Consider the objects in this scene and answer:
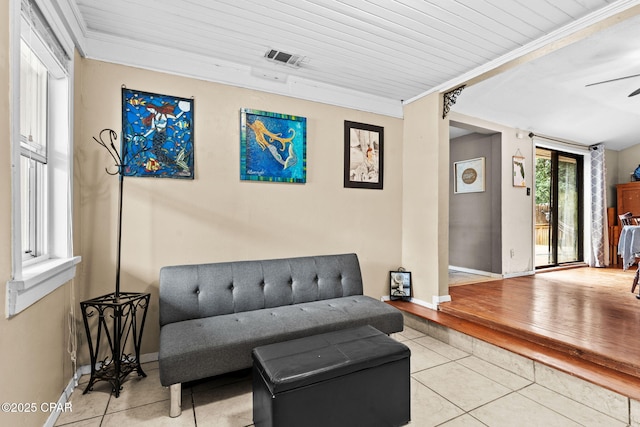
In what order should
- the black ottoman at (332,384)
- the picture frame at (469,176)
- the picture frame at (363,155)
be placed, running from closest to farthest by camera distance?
the black ottoman at (332,384) → the picture frame at (363,155) → the picture frame at (469,176)

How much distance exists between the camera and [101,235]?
248 cm

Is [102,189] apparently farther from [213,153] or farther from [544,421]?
[544,421]

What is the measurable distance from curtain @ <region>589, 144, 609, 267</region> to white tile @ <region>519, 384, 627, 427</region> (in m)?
5.28

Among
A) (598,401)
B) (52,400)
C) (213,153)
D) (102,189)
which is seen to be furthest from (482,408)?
(102,189)

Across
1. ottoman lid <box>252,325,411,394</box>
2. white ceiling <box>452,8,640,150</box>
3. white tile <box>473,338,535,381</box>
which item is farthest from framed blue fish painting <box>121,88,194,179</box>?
white ceiling <box>452,8,640,150</box>

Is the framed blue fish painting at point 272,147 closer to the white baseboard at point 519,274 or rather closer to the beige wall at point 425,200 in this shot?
the beige wall at point 425,200

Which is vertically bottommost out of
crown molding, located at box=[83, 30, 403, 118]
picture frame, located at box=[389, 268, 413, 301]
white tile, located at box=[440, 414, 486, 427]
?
white tile, located at box=[440, 414, 486, 427]

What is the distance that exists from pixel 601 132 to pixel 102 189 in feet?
24.3

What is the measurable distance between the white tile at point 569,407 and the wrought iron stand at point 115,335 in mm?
2782

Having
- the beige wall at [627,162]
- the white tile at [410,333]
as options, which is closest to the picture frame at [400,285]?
the white tile at [410,333]

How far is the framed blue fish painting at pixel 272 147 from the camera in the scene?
9.89 ft

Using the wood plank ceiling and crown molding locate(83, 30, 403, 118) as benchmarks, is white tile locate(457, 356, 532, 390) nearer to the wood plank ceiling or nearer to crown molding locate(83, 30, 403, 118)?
the wood plank ceiling

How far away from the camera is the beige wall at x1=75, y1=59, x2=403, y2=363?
8.10 ft

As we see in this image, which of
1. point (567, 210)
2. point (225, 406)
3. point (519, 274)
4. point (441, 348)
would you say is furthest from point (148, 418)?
point (567, 210)
